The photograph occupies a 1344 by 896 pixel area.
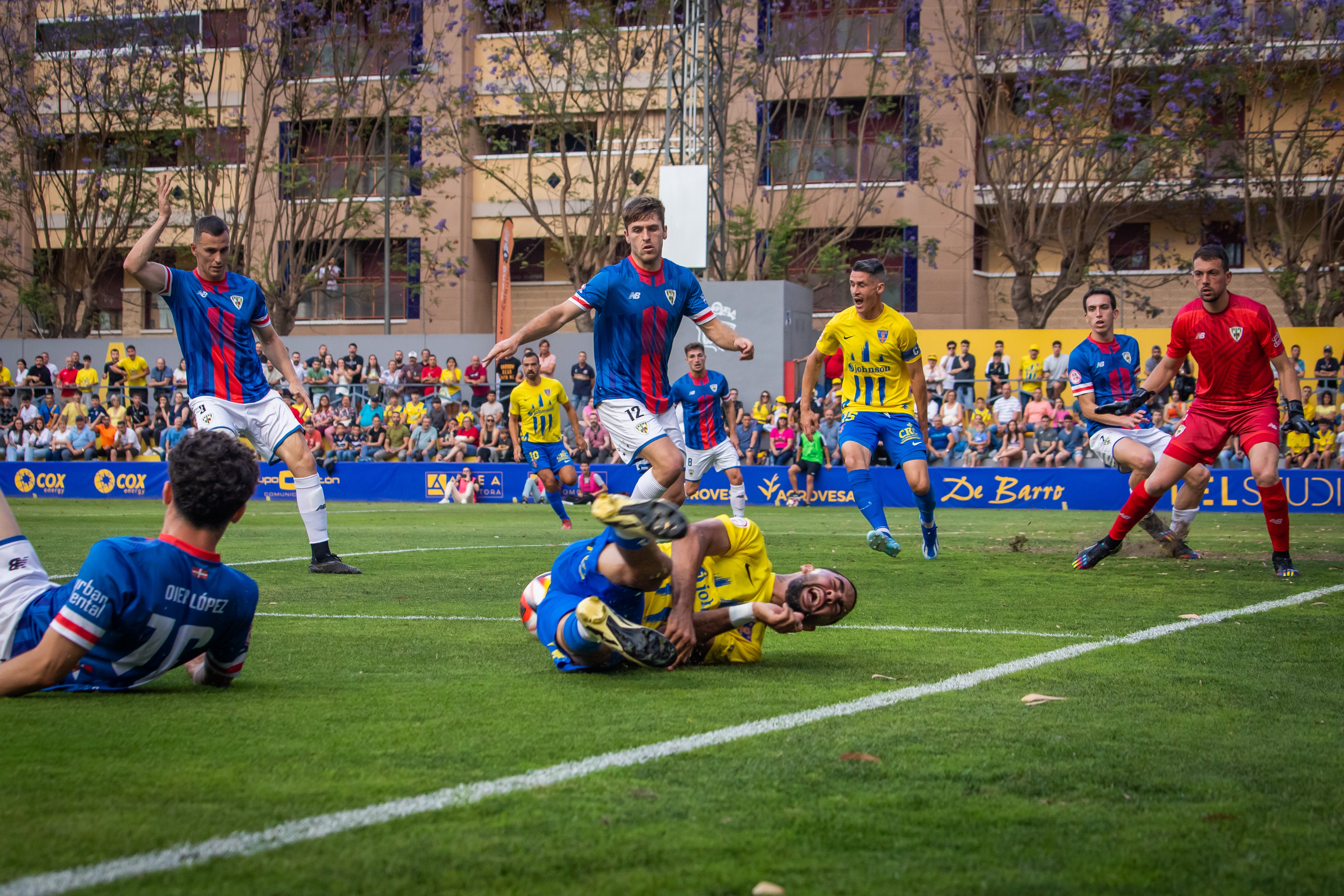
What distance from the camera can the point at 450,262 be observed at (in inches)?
1465

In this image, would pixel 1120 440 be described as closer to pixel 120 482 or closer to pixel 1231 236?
pixel 120 482

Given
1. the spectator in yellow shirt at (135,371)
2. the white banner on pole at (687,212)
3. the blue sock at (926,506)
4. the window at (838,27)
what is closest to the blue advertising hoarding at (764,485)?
the spectator in yellow shirt at (135,371)

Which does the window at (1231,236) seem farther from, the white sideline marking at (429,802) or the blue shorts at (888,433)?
the white sideline marking at (429,802)

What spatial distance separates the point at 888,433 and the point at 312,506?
4.63 m

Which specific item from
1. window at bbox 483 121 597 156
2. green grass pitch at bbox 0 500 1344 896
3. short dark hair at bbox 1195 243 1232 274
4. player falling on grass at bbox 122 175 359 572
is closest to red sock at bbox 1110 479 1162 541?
short dark hair at bbox 1195 243 1232 274

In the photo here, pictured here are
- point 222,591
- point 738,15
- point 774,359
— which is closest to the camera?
point 222,591

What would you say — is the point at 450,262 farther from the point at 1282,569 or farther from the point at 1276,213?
the point at 1282,569

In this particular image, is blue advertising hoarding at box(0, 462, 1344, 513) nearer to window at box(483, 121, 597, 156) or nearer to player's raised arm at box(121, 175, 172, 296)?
player's raised arm at box(121, 175, 172, 296)

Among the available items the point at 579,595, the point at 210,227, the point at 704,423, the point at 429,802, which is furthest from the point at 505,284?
the point at 429,802

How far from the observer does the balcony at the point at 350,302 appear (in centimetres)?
3888

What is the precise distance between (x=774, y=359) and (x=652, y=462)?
18.4 metres

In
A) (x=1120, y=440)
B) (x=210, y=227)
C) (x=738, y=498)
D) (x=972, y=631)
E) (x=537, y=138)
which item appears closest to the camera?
(x=972, y=631)

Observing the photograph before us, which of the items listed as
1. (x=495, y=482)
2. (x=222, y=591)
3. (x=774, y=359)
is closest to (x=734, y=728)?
(x=222, y=591)

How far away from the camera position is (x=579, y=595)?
16.1ft
